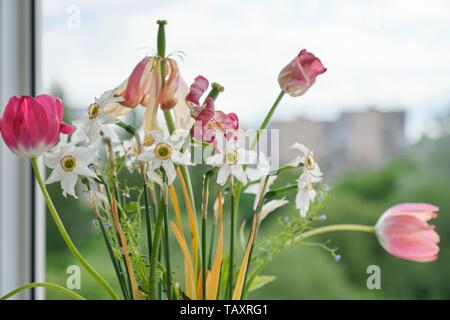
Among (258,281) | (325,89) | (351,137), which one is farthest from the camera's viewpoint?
(351,137)

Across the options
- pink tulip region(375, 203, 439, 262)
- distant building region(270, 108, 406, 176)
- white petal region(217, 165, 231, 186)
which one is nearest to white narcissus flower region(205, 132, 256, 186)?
white petal region(217, 165, 231, 186)

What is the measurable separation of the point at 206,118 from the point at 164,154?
0.20ft

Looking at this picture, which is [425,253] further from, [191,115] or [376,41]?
[376,41]

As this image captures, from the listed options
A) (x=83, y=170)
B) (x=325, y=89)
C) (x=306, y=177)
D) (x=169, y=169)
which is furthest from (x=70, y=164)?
(x=325, y=89)

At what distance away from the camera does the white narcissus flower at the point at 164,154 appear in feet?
2.23

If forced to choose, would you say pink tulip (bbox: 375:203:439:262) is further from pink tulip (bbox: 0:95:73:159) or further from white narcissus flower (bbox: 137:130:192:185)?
pink tulip (bbox: 0:95:73:159)

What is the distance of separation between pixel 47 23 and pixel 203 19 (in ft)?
1.01

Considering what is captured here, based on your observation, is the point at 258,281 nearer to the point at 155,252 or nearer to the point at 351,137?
the point at 155,252

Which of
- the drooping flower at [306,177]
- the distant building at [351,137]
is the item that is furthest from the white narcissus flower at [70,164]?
the distant building at [351,137]

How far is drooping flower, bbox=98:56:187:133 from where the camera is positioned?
72cm

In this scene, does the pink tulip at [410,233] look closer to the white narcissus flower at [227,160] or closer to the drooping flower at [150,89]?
the white narcissus flower at [227,160]

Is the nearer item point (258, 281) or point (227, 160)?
point (227, 160)

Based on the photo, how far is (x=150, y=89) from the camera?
2.37 feet

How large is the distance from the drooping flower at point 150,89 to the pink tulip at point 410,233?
0.31 m
